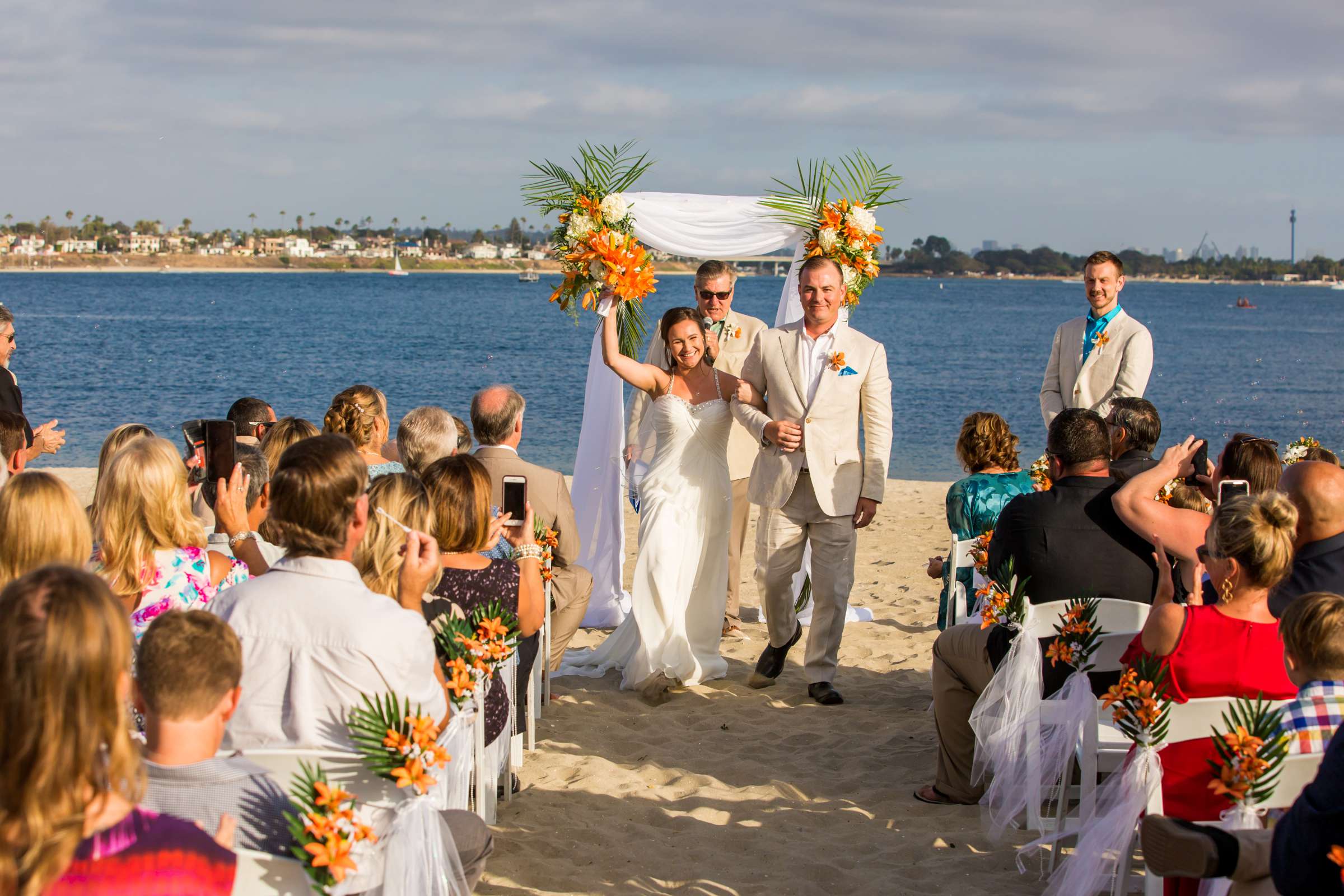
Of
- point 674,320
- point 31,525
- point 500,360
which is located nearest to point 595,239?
point 674,320

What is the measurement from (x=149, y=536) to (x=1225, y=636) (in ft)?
10.8

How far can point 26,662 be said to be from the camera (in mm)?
1878

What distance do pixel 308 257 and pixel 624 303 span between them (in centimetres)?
15275

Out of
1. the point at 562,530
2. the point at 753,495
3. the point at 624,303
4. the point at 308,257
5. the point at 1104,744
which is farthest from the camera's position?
the point at 308,257

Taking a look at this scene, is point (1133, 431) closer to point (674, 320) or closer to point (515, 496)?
point (674, 320)

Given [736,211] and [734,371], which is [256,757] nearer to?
[734,371]

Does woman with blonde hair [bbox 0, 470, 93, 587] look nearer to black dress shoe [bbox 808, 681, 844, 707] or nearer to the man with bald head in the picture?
the man with bald head

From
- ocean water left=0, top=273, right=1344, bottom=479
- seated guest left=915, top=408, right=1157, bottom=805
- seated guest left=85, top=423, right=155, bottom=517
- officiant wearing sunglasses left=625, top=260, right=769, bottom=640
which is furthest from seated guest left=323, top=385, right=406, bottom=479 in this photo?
ocean water left=0, top=273, right=1344, bottom=479

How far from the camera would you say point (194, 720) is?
91.1 inches

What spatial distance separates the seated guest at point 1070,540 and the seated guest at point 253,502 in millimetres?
2769

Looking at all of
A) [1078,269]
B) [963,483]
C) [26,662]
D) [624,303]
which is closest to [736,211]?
[624,303]

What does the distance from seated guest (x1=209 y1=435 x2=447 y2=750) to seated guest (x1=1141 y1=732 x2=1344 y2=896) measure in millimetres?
1911

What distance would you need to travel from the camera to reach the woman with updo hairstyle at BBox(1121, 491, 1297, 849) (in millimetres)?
3170

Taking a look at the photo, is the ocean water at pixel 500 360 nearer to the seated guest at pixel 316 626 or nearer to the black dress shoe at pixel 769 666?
the black dress shoe at pixel 769 666
